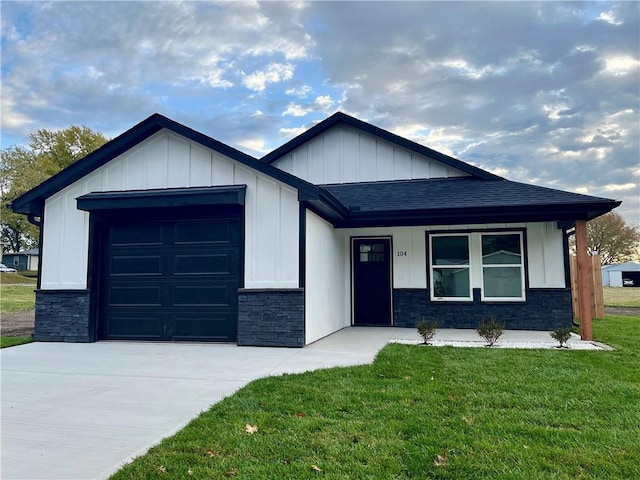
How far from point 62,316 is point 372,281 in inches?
281

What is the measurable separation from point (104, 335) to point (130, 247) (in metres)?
1.92

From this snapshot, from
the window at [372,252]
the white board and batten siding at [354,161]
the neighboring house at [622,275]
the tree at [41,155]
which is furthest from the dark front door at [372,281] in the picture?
the neighboring house at [622,275]

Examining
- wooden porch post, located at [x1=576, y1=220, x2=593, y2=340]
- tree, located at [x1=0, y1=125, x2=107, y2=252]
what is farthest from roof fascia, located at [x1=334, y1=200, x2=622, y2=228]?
tree, located at [x1=0, y1=125, x2=107, y2=252]

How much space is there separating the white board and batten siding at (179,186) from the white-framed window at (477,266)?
4490mm

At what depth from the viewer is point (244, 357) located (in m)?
6.68

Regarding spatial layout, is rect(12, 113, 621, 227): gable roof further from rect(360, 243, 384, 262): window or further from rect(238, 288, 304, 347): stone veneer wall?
rect(238, 288, 304, 347): stone veneer wall

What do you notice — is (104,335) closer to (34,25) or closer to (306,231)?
(306,231)

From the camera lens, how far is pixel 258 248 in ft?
25.8

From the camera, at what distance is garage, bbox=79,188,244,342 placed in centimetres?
805

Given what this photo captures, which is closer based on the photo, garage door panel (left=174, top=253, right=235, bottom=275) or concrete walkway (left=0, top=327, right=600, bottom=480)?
concrete walkway (left=0, top=327, right=600, bottom=480)

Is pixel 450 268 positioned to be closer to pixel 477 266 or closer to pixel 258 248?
pixel 477 266

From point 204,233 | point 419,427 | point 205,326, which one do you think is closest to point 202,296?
point 205,326

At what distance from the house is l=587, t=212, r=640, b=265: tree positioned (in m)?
38.6

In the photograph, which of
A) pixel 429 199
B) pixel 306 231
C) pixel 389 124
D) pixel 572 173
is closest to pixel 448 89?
pixel 389 124
